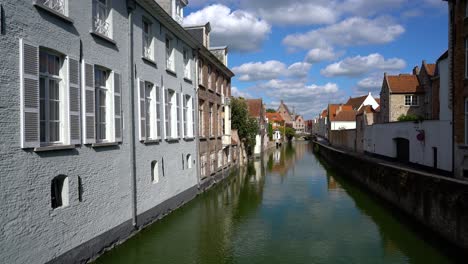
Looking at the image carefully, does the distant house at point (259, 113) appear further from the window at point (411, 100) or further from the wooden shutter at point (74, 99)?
the wooden shutter at point (74, 99)

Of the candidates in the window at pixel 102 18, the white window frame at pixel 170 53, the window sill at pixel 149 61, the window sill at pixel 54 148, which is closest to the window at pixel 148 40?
the window sill at pixel 149 61

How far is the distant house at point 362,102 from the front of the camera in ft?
231

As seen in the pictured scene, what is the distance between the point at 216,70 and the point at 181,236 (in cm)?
1486

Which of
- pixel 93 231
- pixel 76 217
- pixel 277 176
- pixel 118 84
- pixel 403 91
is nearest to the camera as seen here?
pixel 76 217

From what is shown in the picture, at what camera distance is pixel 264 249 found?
425 inches

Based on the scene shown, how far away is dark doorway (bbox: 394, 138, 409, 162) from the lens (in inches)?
925

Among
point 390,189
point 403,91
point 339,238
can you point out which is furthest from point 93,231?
point 403,91

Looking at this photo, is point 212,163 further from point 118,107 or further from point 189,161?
point 118,107

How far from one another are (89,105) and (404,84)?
37.8 m

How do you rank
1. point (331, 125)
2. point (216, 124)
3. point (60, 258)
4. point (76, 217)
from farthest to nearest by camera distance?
point (331, 125) < point (216, 124) < point (76, 217) < point (60, 258)

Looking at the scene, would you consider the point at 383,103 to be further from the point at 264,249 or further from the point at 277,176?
the point at 264,249

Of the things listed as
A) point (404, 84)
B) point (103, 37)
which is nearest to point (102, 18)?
point (103, 37)

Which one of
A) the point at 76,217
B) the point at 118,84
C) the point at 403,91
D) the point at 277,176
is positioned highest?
the point at 403,91

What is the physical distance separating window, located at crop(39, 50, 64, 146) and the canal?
347 centimetres
